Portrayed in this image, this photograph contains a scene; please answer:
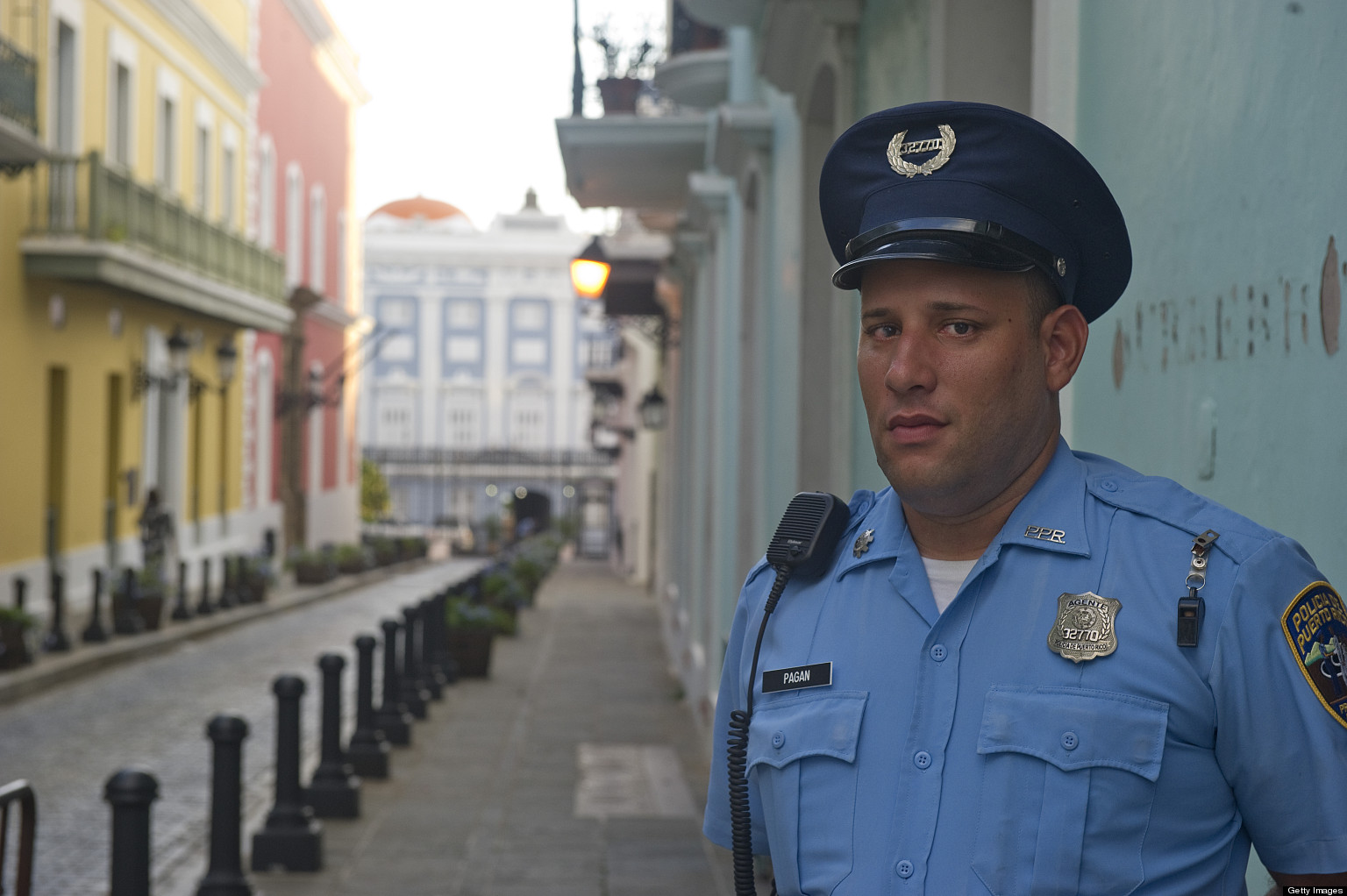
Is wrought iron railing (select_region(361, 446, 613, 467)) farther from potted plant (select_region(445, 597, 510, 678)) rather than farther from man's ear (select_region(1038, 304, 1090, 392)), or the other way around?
man's ear (select_region(1038, 304, 1090, 392))

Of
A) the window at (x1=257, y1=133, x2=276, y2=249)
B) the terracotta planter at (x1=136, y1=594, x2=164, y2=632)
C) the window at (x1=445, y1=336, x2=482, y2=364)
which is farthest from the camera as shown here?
the window at (x1=445, y1=336, x2=482, y2=364)

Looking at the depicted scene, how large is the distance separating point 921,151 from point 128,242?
19.7m

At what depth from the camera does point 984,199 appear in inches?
68.8

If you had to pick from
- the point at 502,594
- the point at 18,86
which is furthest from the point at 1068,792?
the point at 502,594

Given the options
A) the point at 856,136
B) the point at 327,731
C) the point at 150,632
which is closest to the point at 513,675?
the point at 150,632

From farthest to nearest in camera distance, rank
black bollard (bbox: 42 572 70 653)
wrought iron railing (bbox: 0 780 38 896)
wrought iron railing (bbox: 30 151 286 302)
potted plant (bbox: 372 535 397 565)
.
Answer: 1. potted plant (bbox: 372 535 397 565)
2. wrought iron railing (bbox: 30 151 286 302)
3. black bollard (bbox: 42 572 70 653)
4. wrought iron railing (bbox: 0 780 38 896)

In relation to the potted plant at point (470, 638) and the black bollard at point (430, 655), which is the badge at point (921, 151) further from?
the potted plant at point (470, 638)

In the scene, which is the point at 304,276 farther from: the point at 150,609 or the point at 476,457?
the point at 476,457

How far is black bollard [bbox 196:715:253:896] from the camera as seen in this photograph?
5.54 m

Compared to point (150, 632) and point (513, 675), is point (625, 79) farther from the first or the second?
point (150, 632)

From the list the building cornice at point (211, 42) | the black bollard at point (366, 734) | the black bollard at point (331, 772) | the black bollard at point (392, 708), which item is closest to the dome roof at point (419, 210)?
the building cornice at point (211, 42)

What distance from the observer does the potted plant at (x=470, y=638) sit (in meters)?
13.6

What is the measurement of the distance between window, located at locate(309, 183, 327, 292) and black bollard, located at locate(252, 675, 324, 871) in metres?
29.9

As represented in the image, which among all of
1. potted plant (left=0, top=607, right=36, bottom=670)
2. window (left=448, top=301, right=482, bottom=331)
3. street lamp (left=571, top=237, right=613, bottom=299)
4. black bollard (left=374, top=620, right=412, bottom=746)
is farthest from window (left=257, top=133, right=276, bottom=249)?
window (left=448, top=301, right=482, bottom=331)
